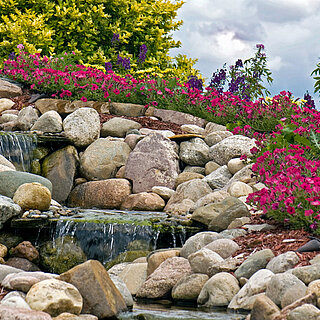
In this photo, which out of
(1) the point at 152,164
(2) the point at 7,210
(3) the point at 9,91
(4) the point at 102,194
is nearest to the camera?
(2) the point at 7,210

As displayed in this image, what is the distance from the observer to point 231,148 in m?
9.59

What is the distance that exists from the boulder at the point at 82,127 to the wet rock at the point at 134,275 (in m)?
4.46

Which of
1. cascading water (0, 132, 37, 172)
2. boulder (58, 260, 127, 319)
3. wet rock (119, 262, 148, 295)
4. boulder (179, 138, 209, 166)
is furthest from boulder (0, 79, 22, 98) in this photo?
boulder (58, 260, 127, 319)

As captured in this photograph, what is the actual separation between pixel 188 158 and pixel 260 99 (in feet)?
8.14

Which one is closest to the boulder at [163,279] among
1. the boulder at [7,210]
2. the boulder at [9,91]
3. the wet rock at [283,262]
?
the wet rock at [283,262]

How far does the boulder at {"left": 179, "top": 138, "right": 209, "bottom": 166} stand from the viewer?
9992mm

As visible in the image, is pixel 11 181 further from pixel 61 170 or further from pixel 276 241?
pixel 276 241

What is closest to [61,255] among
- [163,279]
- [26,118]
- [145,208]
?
[145,208]

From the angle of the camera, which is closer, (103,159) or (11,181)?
(11,181)

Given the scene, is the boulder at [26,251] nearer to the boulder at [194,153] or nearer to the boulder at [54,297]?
the boulder at [54,297]

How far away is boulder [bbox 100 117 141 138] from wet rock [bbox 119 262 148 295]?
16.4 feet

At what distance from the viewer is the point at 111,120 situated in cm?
1102

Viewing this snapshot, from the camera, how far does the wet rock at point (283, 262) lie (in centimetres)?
496

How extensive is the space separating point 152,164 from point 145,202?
118cm
